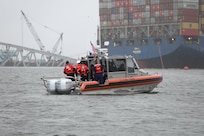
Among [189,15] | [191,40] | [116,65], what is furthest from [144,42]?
[116,65]

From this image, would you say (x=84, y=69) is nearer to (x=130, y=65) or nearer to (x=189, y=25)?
(x=130, y=65)

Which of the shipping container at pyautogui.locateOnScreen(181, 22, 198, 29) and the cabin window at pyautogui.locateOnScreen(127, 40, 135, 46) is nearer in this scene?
the shipping container at pyautogui.locateOnScreen(181, 22, 198, 29)

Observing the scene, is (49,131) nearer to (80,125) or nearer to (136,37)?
(80,125)

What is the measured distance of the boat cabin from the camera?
100 feet

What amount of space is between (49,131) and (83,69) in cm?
1234

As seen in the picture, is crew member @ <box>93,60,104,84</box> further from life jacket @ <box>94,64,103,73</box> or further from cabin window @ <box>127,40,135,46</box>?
cabin window @ <box>127,40,135,46</box>

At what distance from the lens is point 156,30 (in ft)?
397

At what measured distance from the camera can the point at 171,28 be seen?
118 m

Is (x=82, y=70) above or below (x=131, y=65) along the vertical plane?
below

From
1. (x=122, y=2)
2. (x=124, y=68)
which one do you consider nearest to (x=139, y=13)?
(x=122, y=2)

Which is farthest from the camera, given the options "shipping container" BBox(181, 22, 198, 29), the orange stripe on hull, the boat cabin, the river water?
"shipping container" BBox(181, 22, 198, 29)

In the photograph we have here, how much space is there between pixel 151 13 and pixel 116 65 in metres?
89.0

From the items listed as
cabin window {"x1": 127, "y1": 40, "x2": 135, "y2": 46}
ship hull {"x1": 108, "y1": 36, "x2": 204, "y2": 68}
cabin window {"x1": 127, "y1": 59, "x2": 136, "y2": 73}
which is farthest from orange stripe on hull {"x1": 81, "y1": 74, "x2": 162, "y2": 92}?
cabin window {"x1": 127, "y1": 40, "x2": 135, "y2": 46}

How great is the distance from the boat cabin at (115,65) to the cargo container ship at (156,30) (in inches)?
3315
